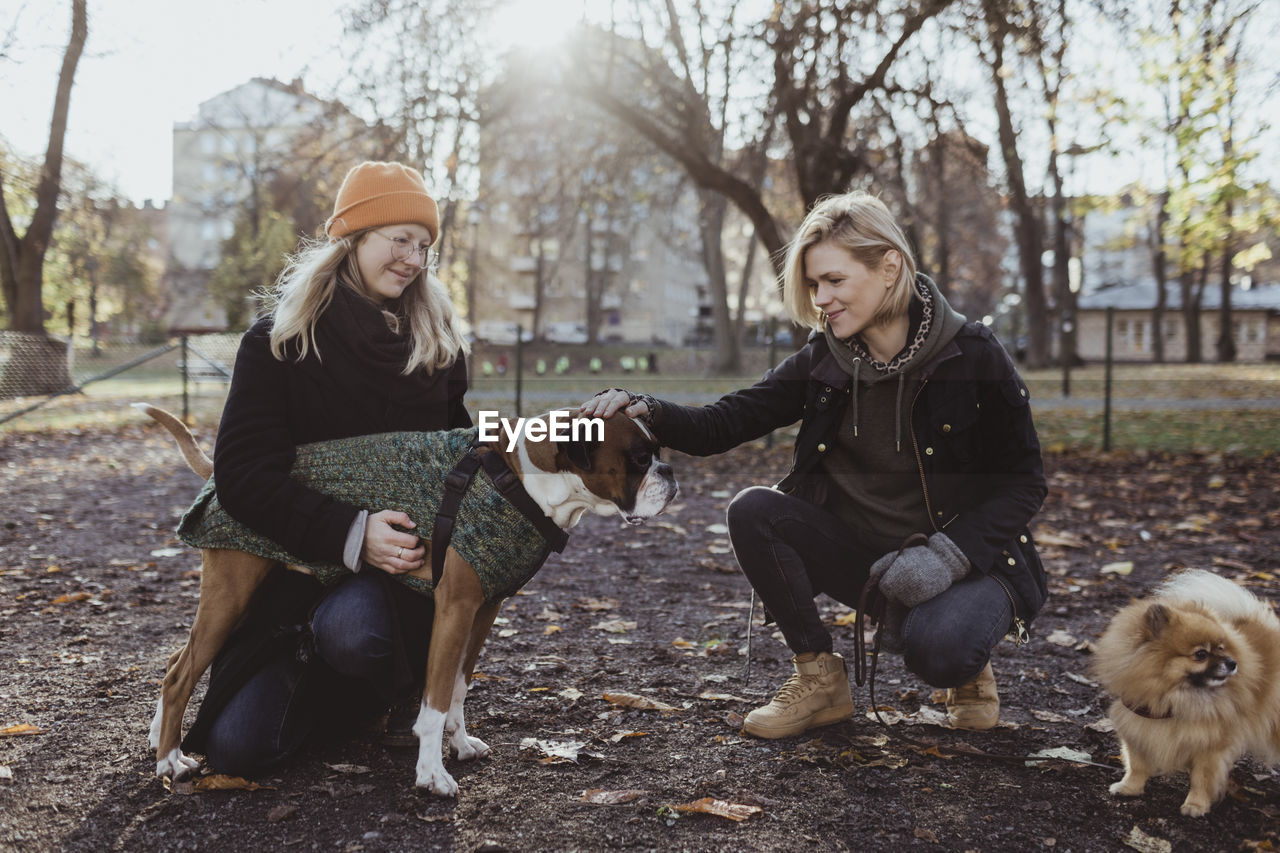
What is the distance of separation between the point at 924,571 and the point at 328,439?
1983 millimetres

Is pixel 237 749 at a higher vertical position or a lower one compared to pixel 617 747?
higher

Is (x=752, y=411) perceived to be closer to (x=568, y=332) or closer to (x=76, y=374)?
(x=76, y=374)

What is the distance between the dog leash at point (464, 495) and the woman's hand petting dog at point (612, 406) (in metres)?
0.31

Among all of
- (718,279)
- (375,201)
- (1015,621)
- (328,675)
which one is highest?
(718,279)

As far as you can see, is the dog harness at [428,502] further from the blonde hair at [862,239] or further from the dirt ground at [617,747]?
the blonde hair at [862,239]

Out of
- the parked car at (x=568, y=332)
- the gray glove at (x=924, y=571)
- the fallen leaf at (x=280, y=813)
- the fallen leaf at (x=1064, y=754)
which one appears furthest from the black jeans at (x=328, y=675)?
the parked car at (x=568, y=332)

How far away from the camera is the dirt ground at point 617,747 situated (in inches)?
96.6

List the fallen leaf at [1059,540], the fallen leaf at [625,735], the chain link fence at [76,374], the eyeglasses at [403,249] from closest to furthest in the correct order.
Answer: the eyeglasses at [403,249]
the fallen leaf at [625,735]
the fallen leaf at [1059,540]
the chain link fence at [76,374]

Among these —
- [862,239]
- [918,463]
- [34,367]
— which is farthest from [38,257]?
[918,463]

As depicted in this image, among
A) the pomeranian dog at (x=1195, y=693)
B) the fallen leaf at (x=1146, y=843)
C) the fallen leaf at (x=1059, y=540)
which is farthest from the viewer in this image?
the fallen leaf at (x=1059, y=540)

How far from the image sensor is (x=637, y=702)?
3.43 m

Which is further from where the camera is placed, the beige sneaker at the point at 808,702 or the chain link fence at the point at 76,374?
the chain link fence at the point at 76,374

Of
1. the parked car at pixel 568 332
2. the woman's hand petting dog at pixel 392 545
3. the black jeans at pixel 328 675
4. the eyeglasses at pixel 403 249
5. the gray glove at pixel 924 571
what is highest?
the parked car at pixel 568 332

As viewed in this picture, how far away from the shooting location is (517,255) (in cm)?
5753
